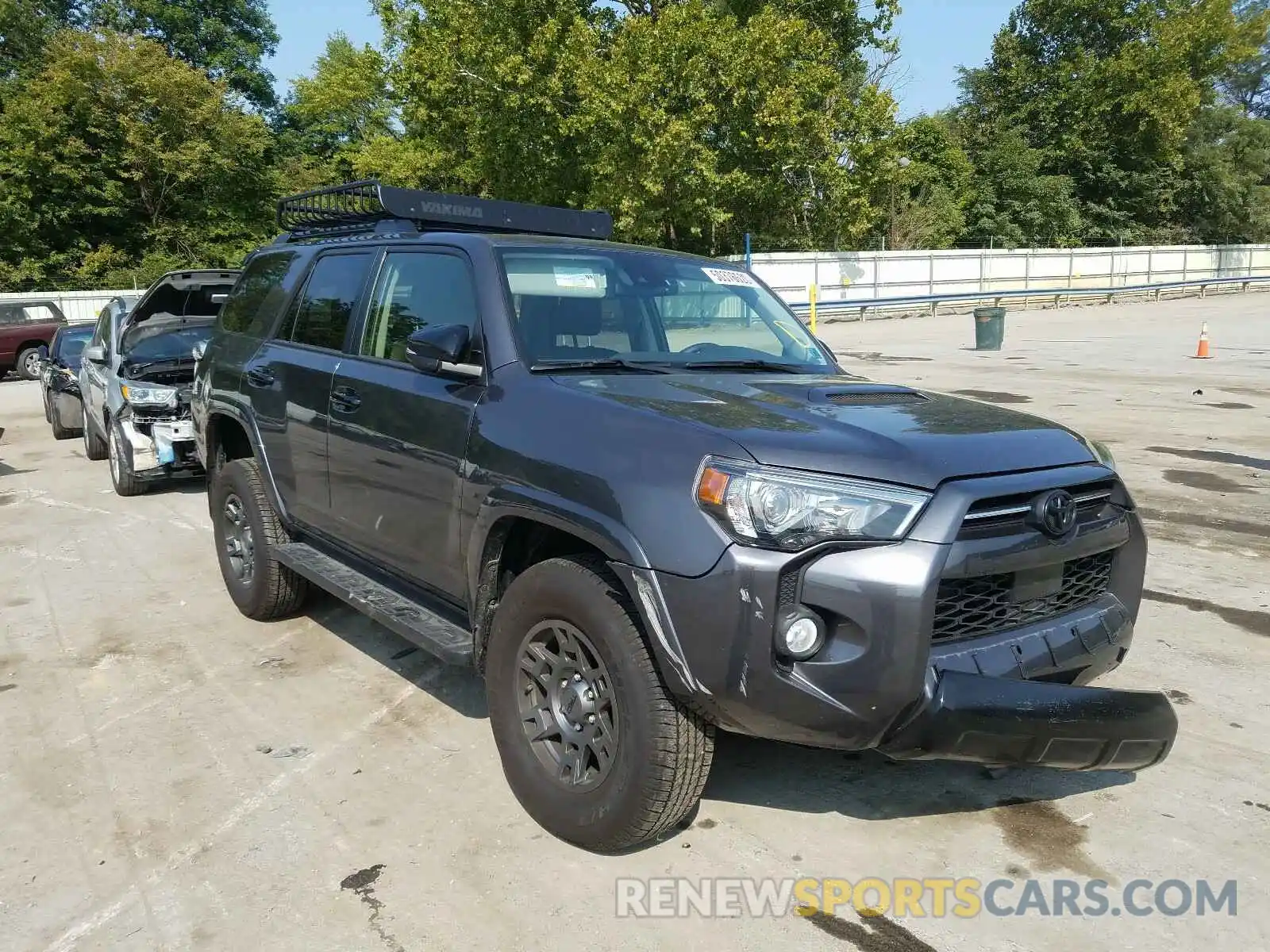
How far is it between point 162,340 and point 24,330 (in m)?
16.0

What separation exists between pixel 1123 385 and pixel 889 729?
46.2ft

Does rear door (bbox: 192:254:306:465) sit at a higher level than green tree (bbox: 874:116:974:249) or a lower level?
Result: lower

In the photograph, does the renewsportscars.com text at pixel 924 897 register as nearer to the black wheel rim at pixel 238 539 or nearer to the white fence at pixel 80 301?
the black wheel rim at pixel 238 539

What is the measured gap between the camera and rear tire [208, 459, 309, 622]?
4980 millimetres

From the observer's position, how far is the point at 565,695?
120 inches

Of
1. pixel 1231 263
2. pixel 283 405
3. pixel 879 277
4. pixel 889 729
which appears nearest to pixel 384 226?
pixel 283 405

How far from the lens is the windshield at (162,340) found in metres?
8.80

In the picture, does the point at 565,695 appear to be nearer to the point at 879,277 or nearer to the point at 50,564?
the point at 50,564

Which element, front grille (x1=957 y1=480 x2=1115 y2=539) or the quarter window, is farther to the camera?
the quarter window

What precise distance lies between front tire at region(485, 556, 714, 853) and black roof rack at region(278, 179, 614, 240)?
2209 mm

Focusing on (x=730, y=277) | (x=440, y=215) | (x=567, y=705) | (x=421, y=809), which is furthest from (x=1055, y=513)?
(x=440, y=215)

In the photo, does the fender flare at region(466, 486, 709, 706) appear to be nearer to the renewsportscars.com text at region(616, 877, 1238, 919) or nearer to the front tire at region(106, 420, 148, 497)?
the renewsportscars.com text at region(616, 877, 1238, 919)

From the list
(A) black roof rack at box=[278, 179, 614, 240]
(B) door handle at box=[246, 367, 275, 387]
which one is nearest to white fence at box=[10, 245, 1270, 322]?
(A) black roof rack at box=[278, 179, 614, 240]

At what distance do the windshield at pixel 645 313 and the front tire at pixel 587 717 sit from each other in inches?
36.1
